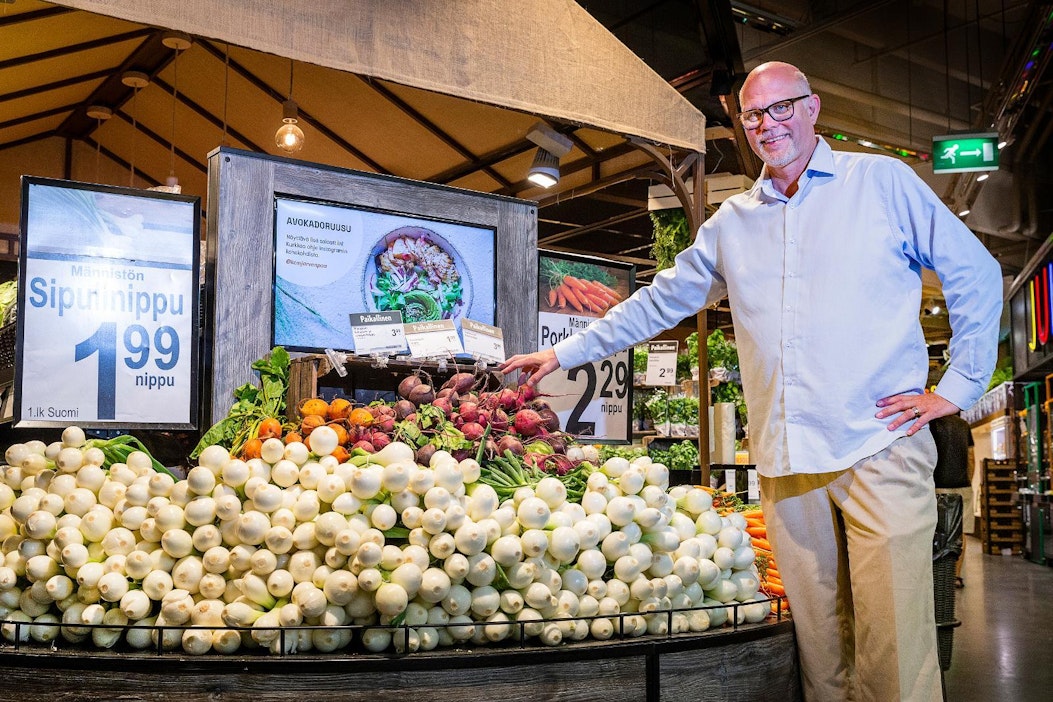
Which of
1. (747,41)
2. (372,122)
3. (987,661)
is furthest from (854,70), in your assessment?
(987,661)

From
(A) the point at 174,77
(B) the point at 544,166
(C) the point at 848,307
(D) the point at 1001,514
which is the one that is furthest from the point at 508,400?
(D) the point at 1001,514

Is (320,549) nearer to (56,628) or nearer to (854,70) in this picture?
(56,628)

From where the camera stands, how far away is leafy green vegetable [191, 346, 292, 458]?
2.46 meters

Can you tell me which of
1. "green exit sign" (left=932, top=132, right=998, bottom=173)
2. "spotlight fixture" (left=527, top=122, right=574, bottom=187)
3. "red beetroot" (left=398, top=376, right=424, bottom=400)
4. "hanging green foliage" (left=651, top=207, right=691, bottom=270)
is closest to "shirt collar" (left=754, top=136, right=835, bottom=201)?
"red beetroot" (left=398, top=376, right=424, bottom=400)

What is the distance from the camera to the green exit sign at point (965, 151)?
9500mm

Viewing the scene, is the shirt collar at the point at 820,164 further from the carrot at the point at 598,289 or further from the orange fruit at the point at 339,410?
the carrot at the point at 598,289

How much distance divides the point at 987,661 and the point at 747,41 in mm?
6973

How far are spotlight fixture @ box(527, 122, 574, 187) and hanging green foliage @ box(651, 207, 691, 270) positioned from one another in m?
1.39

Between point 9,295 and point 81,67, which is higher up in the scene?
point 81,67

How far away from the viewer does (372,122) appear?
662 centimetres

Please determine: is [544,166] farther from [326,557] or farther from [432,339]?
[326,557]

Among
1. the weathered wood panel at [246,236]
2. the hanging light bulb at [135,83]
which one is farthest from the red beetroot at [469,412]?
the hanging light bulb at [135,83]

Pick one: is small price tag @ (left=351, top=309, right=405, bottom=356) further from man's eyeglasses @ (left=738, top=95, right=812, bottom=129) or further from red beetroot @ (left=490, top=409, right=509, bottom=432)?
man's eyeglasses @ (left=738, top=95, right=812, bottom=129)

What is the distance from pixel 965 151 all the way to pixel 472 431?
8914mm
